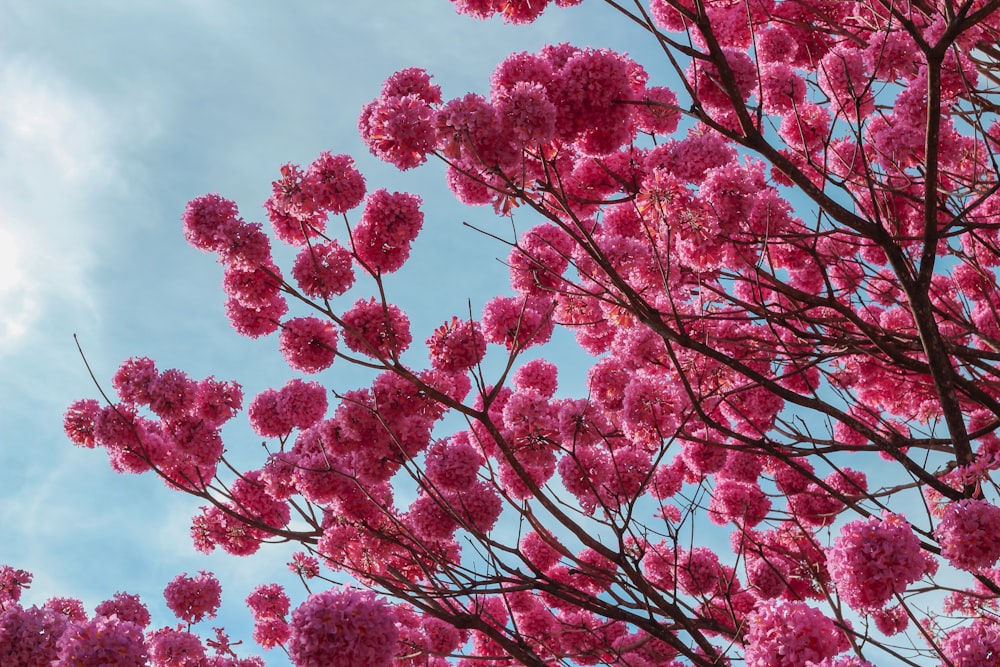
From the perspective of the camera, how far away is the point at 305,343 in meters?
5.95

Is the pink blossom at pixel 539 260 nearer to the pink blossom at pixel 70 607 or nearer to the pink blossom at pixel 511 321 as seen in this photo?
the pink blossom at pixel 511 321

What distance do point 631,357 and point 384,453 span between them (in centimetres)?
219

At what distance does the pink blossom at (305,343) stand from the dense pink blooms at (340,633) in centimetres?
268

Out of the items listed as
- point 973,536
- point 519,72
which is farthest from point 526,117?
point 973,536

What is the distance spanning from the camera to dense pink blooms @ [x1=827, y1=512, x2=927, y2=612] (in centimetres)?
362

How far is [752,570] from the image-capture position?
748 centimetres

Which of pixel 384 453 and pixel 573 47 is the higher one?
pixel 573 47

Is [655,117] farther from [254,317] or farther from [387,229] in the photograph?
[254,317]

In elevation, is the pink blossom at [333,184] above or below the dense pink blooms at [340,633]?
above

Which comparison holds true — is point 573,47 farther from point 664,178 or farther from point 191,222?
point 191,222

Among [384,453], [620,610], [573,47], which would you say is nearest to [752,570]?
[620,610]

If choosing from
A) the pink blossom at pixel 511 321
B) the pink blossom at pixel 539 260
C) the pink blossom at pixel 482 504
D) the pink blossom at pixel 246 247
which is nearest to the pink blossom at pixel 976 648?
the pink blossom at pixel 482 504

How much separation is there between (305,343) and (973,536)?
4550 millimetres

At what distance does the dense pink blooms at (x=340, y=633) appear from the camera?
11.3 ft
